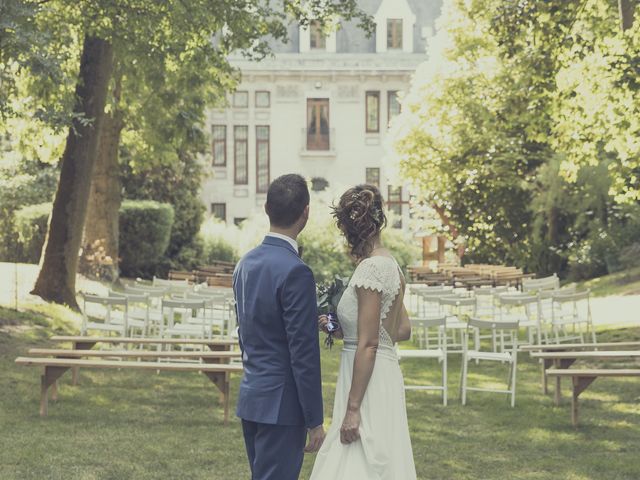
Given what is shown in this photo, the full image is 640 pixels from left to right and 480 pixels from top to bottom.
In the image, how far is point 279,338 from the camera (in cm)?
557

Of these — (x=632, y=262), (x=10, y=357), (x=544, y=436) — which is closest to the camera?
(x=544, y=436)

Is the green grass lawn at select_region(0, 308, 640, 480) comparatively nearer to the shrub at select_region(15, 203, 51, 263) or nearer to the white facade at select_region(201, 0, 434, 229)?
the shrub at select_region(15, 203, 51, 263)

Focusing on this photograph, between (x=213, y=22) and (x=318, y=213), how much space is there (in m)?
16.4

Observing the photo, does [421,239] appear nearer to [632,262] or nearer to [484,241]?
[484,241]

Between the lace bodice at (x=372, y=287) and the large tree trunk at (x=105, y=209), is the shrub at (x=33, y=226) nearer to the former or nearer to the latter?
the large tree trunk at (x=105, y=209)

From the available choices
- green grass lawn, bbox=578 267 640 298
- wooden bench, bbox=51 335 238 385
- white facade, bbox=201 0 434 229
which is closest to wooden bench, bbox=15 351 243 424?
wooden bench, bbox=51 335 238 385

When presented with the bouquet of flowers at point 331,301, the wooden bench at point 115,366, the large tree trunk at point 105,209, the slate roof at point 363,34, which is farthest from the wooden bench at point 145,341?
the slate roof at point 363,34

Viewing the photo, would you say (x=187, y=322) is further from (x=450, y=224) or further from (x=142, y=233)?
(x=450, y=224)

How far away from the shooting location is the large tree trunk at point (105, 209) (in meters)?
28.2

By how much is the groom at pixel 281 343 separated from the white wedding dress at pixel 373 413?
368 mm

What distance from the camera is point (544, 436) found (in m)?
11.3

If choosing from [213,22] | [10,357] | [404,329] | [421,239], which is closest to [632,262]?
[421,239]

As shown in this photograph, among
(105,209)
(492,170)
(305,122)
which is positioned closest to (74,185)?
(105,209)

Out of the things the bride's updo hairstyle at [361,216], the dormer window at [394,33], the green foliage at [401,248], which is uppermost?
the dormer window at [394,33]
